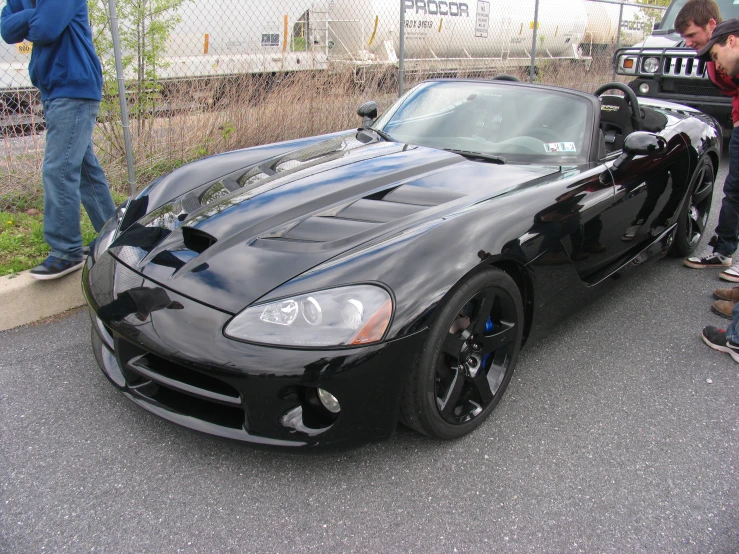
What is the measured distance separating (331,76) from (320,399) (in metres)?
5.26

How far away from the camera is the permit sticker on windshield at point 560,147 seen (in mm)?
2967

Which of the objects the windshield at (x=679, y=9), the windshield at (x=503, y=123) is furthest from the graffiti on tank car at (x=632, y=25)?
the windshield at (x=503, y=123)

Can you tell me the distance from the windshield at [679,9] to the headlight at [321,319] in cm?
774

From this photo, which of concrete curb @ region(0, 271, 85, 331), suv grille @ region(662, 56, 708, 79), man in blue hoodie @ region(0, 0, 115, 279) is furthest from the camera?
suv grille @ region(662, 56, 708, 79)

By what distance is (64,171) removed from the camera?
10.9 ft

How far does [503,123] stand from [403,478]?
77.0 inches

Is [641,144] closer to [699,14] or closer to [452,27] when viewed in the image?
[699,14]

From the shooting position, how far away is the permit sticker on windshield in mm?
2967

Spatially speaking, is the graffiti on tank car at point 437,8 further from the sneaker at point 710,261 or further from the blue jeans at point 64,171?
the blue jeans at point 64,171

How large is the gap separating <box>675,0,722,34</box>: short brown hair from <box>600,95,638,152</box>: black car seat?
0.63m

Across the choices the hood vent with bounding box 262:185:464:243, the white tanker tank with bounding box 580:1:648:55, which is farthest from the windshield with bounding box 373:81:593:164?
the white tanker tank with bounding box 580:1:648:55

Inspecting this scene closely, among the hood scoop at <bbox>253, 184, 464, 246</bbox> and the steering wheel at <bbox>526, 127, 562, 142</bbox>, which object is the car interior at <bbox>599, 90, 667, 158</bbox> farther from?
the hood scoop at <bbox>253, 184, 464, 246</bbox>

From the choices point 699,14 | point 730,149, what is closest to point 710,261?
point 730,149

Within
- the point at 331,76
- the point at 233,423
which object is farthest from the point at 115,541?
the point at 331,76
